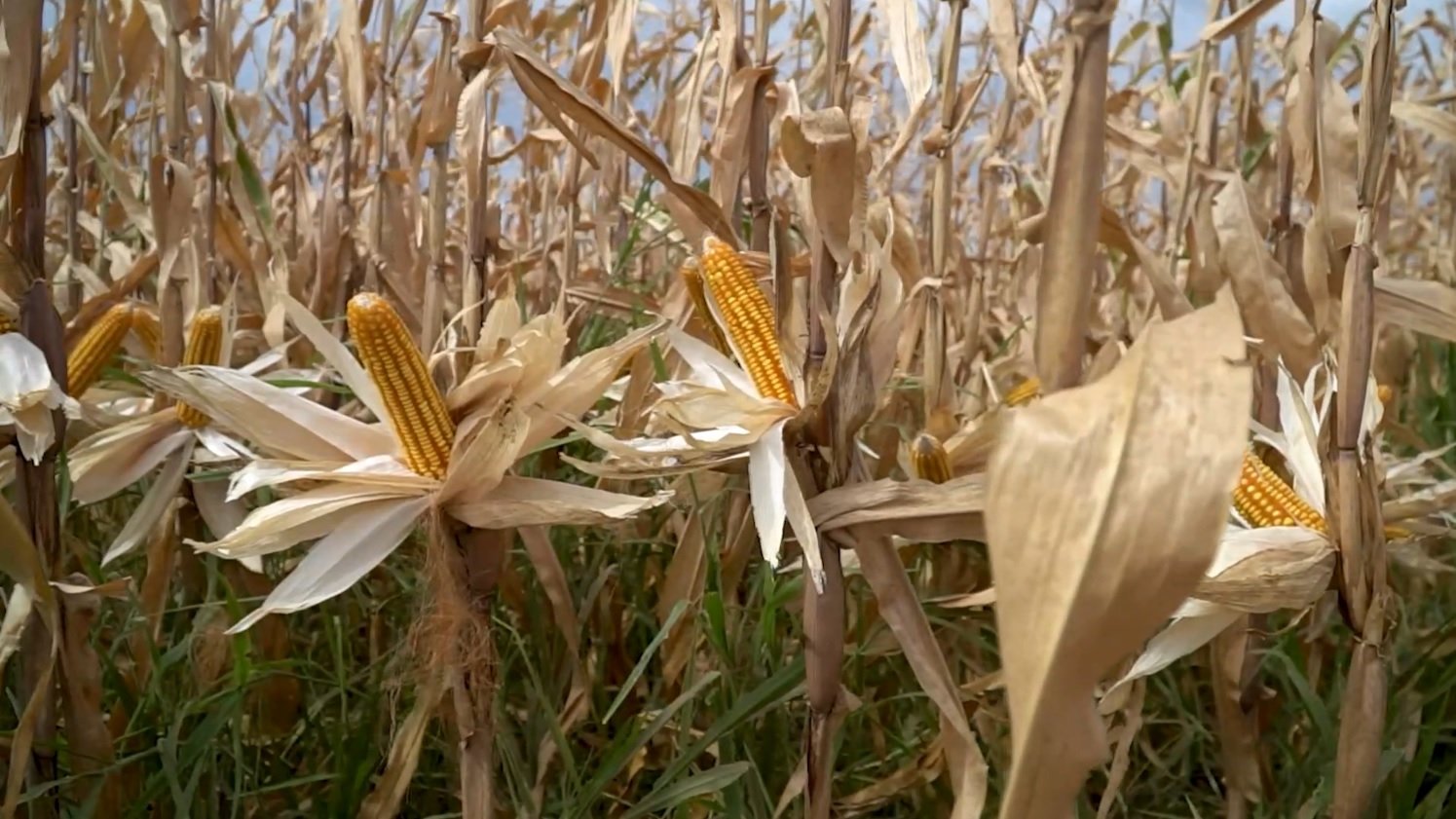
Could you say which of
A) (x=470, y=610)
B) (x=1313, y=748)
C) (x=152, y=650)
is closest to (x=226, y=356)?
(x=152, y=650)

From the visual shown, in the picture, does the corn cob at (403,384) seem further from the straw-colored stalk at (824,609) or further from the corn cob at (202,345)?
the corn cob at (202,345)

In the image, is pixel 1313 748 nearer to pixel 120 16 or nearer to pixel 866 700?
pixel 866 700

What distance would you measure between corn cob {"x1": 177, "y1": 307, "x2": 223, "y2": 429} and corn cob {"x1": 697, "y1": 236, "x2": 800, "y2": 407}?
55cm

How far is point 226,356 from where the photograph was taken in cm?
110

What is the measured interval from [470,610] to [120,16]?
128 centimetres

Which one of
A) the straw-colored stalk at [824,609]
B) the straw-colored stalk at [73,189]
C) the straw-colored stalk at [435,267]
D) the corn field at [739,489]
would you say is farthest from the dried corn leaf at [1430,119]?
the straw-colored stalk at [73,189]

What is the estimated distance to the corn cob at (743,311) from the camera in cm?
79

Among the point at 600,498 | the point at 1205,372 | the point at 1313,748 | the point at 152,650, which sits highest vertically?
the point at 1205,372

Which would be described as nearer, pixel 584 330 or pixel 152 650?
pixel 152 650

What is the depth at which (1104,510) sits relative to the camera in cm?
28

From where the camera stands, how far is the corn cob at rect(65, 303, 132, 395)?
998mm

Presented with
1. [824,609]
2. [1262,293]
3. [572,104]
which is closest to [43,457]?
[572,104]

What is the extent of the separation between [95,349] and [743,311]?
65cm

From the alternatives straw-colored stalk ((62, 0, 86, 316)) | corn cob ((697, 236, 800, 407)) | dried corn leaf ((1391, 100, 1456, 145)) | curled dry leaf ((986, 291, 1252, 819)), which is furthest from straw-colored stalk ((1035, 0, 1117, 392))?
straw-colored stalk ((62, 0, 86, 316))
